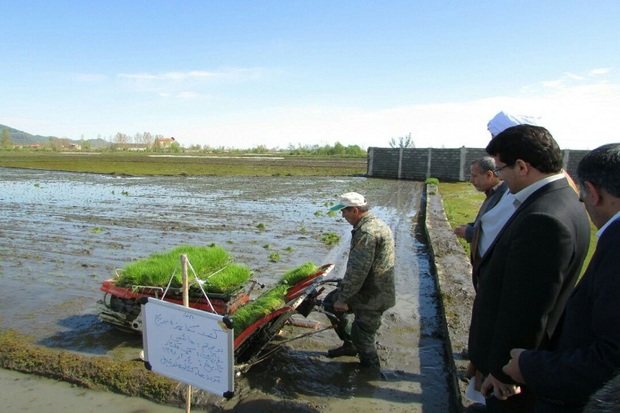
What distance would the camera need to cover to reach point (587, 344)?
5.66 ft

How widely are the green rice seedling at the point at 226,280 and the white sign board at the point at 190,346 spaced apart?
1421 millimetres

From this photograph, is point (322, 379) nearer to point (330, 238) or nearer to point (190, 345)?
point (190, 345)

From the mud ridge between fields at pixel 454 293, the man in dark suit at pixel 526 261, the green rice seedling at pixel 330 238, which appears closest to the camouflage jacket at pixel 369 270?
the mud ridge between fields at pixel 454 293

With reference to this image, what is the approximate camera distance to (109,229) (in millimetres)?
11477

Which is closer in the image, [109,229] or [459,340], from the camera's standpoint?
[459,340]

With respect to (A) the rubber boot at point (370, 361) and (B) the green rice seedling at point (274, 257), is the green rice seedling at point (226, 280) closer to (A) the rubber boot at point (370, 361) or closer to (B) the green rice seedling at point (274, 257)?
(A) the rubber boot at point (370, 361)

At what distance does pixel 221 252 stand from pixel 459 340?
2.83 m

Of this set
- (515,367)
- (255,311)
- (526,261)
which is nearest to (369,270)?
(255,311)

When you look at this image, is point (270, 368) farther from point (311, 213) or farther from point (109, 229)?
point (311, 213)

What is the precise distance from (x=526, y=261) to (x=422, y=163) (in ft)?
94.3

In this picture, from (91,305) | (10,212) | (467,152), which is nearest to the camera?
(91,305)

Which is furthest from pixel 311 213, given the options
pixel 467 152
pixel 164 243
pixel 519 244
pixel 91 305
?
pixel 467 152

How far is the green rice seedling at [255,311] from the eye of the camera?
4.11m

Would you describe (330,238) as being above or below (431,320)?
above
